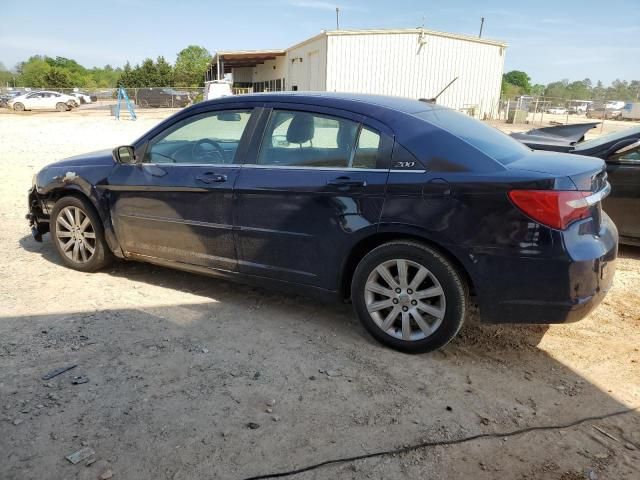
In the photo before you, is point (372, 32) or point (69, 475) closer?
point (69, 475)

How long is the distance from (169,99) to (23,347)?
40.5 meters

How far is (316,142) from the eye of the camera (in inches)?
145

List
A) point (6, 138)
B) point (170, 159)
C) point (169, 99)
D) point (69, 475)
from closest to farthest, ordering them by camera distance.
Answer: point (69, 475), point (170, 159), point (6, 138), point (169, 99)

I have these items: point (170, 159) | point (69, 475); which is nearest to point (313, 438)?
point (69, 475)

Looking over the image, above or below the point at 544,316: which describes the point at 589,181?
above

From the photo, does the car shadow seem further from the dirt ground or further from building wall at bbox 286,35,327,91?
building wall at bbox 286,35,327,91

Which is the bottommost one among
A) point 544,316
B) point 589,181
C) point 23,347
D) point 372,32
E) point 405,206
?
point 23,347

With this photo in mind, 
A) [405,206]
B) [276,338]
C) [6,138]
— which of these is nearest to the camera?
[405,206]

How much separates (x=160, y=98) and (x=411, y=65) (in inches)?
875

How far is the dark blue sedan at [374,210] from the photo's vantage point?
3021 millimetres

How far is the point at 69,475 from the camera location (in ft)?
7.60

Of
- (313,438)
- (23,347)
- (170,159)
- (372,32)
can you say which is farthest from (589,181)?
(372,32)

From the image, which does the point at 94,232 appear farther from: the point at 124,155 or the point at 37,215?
the point at 37,215

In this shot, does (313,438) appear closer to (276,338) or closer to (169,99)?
(276,338)
